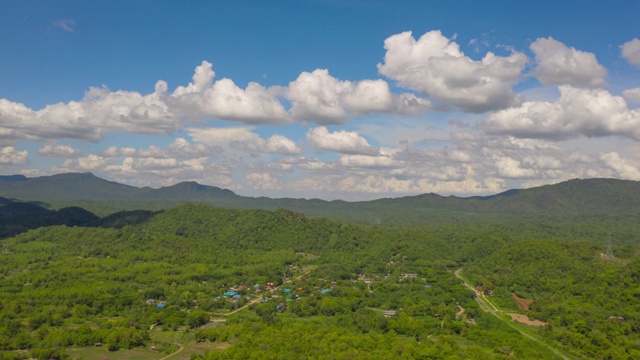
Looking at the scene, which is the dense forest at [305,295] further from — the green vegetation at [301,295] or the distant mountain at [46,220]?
the distant mountain at [46,220]

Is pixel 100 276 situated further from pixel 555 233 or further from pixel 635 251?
pixel 555 233

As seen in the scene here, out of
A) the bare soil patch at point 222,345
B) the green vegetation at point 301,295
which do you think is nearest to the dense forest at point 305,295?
the green vegetation at point 301,295

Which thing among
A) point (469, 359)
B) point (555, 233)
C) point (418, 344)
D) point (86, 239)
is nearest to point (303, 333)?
point (418, 344)

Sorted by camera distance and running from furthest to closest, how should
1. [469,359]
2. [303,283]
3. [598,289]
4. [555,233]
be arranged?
[555,233] → [303,283] → [598,289] → [469,359]

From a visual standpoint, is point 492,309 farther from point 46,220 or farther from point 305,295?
point 46,220

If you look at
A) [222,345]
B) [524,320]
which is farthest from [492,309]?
[222,345]
